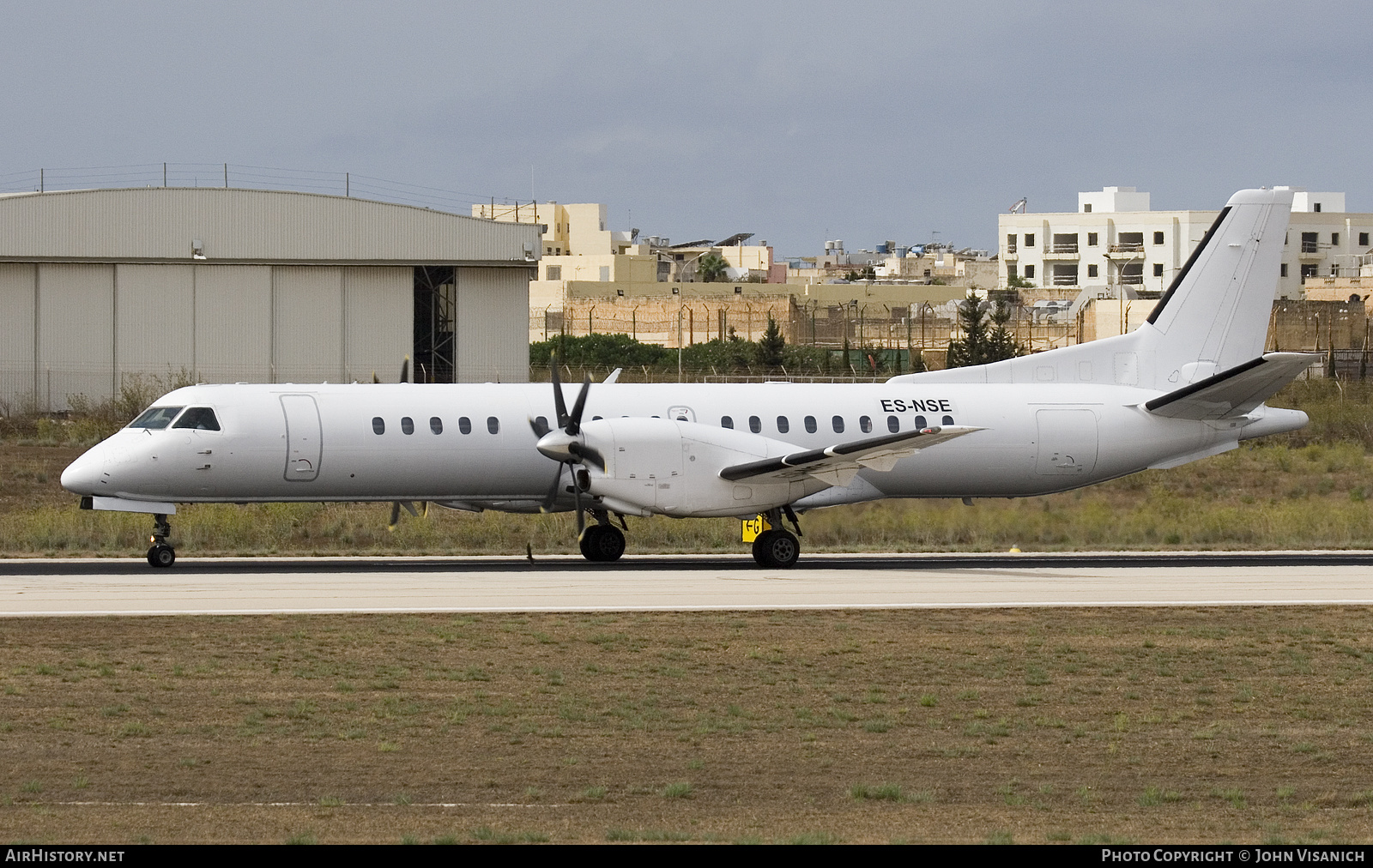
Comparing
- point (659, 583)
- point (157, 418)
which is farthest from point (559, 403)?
point (157, 418)

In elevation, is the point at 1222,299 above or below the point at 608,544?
above

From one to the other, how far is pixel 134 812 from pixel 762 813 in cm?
399

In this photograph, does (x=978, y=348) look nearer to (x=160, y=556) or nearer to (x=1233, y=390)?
(x=1233, y=390)

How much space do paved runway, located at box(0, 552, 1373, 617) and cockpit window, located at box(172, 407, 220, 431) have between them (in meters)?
2.28

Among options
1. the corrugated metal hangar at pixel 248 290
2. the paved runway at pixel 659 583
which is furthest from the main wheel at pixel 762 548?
the corrugated metal hangar at pixel 248 290

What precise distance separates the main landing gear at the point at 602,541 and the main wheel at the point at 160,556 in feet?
21.8

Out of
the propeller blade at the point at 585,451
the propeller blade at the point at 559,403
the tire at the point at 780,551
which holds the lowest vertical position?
the tire at the point at 780,551

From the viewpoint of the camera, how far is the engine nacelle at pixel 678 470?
87.5 ft

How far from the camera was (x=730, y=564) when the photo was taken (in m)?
28.9

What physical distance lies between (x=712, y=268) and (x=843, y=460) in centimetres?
12333

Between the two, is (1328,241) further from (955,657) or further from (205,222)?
(955,657)

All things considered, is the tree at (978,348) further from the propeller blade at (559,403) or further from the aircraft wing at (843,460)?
the propeller blade at (559,403)

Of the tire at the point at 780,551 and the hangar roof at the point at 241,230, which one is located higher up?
the hangar roof at the point at 241,230

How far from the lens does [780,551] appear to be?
91.3 ft
